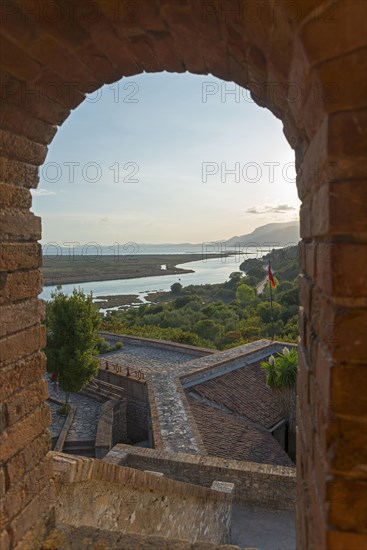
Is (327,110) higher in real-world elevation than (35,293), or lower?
higher

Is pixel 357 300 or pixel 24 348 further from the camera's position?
pixel 24 348

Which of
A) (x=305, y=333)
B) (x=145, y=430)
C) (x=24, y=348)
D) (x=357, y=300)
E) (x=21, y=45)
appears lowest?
(x=145, y=430)

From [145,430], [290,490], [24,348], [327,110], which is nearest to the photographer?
[327,110]

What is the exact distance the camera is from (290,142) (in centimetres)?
186

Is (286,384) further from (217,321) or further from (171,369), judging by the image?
(217,321)

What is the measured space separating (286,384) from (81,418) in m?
6.97

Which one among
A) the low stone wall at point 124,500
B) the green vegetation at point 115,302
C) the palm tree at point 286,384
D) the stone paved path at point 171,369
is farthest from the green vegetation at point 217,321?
the green vegetation at point 115,302

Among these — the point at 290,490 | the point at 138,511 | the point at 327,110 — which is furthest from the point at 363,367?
the point at 290,490

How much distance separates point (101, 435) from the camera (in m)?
11.9

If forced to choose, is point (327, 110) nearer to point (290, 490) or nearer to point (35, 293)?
point (35, 293)

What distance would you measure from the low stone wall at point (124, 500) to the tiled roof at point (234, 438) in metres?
5.37

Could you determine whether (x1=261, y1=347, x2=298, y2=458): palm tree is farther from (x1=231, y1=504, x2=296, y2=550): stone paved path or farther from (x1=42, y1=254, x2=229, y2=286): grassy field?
(x1=42, y1=254, x2=229, y2=286): grassy field

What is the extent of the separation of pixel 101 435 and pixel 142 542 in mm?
10183

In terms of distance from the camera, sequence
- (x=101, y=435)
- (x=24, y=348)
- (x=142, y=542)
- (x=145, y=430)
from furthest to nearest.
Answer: (x=145, y=430) → (x=101, y=435) → (x=142, y=542) → (x=24, y=348)
